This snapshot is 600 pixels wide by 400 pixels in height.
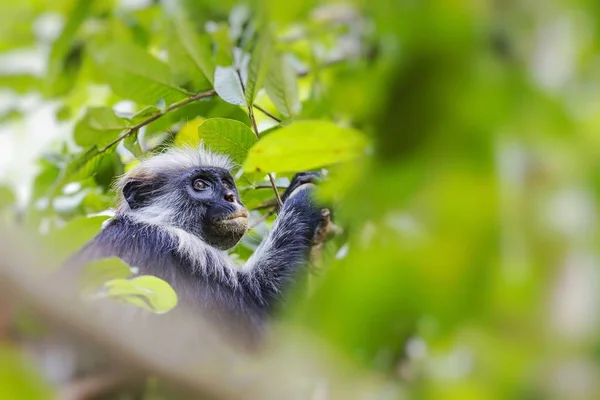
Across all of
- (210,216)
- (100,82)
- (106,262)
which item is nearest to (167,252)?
(210,216)

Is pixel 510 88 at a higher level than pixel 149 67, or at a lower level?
lower

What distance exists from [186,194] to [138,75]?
188 centimetres

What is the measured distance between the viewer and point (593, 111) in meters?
0.80

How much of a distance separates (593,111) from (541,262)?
0.16 meters

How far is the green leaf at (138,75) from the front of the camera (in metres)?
2.37

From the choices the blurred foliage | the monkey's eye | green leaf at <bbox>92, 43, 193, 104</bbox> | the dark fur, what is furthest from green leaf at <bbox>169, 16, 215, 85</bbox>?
the monkey's eye

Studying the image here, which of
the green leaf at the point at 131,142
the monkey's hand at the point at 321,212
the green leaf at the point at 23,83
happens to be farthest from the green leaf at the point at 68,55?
the monkey's hand at the point at 321,212

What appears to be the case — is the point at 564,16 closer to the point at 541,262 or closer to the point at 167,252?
the point at 541,262

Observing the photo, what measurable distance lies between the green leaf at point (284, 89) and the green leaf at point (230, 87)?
16 cm

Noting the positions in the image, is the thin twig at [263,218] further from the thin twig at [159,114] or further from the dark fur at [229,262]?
the thin twig at [159,114]

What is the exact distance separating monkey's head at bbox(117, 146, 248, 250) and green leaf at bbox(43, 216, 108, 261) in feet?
6.83

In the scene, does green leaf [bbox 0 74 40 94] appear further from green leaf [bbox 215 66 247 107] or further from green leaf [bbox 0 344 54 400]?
green leaf [bbox 0 344 54 400]

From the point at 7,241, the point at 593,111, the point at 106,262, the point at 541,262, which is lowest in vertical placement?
the point at 7,241

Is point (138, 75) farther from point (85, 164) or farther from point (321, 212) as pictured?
point (321, 212)
